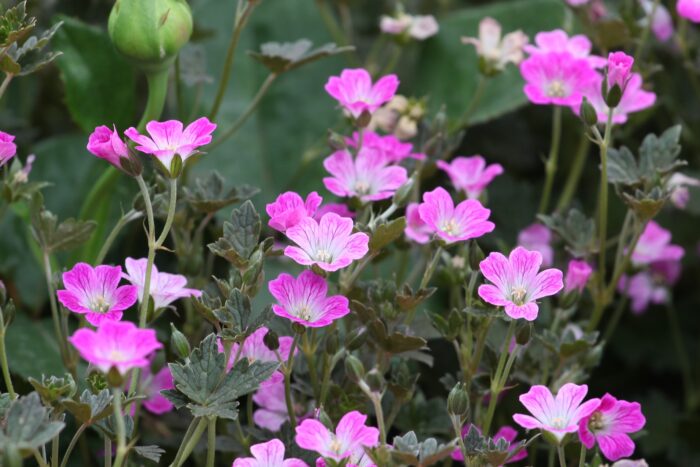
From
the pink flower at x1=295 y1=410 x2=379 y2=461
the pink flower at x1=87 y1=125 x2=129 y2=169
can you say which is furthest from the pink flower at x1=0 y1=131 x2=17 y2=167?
the pink flower at x1=295 y1=410 x2=379 y2=461

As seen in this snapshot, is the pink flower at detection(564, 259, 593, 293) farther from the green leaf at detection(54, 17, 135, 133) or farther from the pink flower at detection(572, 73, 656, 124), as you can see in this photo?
the green leaf at detection(54, 17, 135, 133)

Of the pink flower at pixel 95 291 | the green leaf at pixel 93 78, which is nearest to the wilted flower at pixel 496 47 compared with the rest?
the green leaf at pixel 93 78

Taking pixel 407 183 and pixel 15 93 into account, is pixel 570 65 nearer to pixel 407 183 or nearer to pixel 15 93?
pixel 407 183

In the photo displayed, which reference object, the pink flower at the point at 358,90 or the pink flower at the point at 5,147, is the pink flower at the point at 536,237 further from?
the pink flower at the point at 5,147

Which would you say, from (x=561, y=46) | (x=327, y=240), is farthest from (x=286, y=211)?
(x=561, y=46)

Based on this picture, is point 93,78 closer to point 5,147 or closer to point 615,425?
point 5,147

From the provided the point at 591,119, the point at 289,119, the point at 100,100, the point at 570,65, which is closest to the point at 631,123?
the point at 570,65
